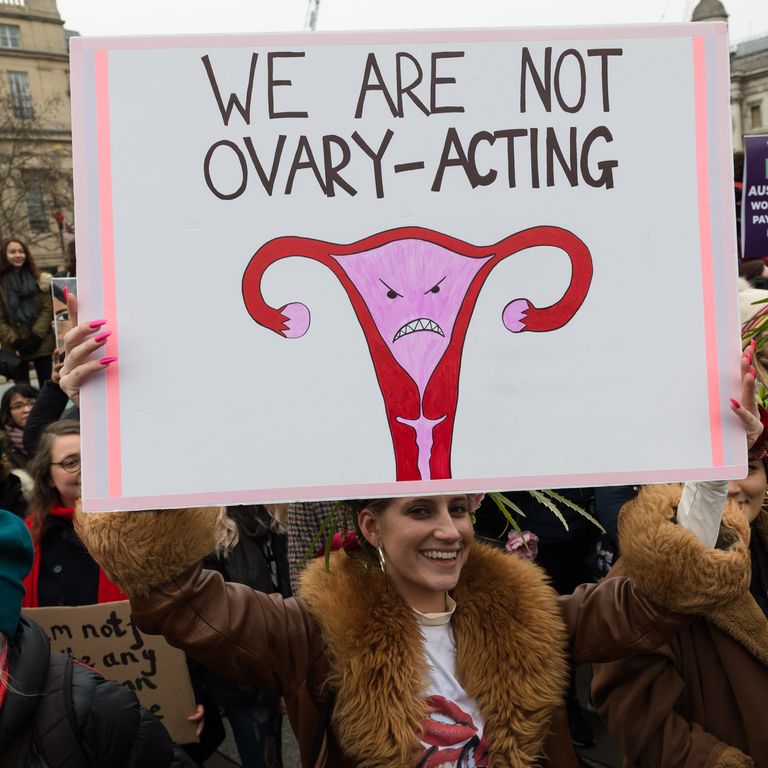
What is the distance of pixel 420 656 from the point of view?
169 centimetres

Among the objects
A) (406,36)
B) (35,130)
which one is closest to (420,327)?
(406,36)

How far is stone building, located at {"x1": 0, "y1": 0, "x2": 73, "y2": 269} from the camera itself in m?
24.6

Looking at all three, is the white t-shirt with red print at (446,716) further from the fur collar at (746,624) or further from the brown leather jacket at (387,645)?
the fur collar at (746,624)

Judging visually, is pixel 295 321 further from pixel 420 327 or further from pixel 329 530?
pixel 329 530

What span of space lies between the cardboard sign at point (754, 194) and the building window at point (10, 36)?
42140mm

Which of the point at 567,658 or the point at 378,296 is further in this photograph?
the point at 567,658

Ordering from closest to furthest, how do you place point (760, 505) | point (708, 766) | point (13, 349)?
point (708, 766), point (760, 505), point (13, 349)

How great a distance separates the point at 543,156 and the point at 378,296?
0.39 m

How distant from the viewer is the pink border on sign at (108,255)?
1437 millimetres

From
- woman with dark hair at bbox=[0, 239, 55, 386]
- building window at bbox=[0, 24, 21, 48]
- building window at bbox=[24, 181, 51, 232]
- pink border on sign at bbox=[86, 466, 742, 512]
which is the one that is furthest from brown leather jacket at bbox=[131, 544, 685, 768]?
building window at bbox=[0, 24, 21, 48]

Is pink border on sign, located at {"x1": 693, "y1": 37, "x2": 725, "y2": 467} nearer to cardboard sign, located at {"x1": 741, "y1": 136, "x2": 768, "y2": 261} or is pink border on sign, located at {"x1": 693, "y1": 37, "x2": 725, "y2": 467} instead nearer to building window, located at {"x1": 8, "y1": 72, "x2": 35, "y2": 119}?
cardboard sign, located at {"x1": 741, "y1": 136, "x2": 768, "y2": 261}

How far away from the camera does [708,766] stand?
1.92m

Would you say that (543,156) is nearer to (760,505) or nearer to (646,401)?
(646,401)

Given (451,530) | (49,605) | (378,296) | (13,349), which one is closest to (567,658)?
(451,530)
